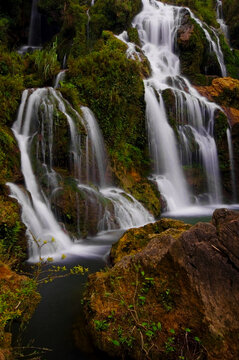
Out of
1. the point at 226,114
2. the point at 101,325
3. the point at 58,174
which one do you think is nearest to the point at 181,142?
the point at 226,114

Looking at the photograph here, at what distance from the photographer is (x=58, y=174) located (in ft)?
27.9

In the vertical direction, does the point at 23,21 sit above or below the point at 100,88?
above

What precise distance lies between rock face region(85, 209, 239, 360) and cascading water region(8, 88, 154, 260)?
11.1 feet

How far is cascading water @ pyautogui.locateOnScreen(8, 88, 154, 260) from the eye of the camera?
23.1 feet

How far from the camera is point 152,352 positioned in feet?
9.11

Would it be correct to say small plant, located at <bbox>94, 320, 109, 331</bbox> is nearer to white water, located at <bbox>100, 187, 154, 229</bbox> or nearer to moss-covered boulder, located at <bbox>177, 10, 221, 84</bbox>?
white water, located at <bbox>100, 187, 154, 229</bbox>

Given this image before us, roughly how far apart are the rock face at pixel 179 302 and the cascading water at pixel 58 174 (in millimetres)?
3395

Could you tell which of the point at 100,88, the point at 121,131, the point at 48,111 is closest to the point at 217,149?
the point at 121,131

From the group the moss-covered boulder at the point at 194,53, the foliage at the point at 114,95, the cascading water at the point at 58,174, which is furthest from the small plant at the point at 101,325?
Answer: the moss-covered boulder at the point at 194,53

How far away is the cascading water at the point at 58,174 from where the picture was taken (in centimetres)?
703

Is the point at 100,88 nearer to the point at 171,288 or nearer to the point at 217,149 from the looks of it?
the point at 217,149

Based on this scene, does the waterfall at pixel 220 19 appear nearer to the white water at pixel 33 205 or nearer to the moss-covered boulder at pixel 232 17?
the moss-covered boulder at pixel 232 17

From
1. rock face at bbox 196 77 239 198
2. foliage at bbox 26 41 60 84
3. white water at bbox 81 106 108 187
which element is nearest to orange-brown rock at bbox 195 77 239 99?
rock face at bbox 196 77 239 198

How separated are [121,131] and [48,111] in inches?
158
